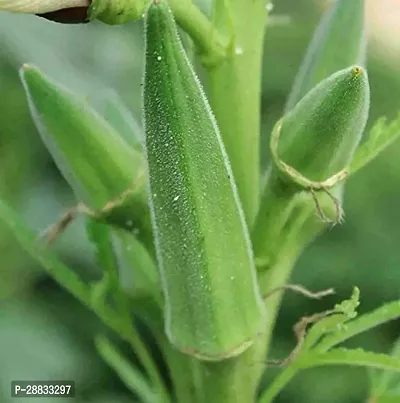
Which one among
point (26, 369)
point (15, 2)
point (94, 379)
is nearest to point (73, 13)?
point (15, 2)

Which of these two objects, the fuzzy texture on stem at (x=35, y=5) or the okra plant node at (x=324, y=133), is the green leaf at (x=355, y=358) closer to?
the okra plant node at (x=324, y=133)

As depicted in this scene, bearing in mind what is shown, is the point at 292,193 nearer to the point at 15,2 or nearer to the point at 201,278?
the point at 201,278

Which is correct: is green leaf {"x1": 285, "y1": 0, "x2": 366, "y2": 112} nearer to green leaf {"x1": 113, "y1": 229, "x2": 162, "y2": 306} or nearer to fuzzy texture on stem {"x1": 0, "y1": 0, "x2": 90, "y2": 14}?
green leaf {"x1": 113, "y1": 229, "x2": 162, "y2": 306}

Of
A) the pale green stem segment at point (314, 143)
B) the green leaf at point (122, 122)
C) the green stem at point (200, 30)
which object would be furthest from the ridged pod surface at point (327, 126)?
the green leaf at point (122, 122)

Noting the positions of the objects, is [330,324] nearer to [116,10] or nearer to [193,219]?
[193,219]

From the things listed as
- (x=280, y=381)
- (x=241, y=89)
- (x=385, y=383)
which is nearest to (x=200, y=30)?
(x=241, y=89)

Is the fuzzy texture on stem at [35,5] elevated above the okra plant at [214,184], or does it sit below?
above

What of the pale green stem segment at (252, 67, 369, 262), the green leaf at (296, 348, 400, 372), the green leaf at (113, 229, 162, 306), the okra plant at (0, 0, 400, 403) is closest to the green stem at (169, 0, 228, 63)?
the okra plant at (0, 0, 400, 403)
